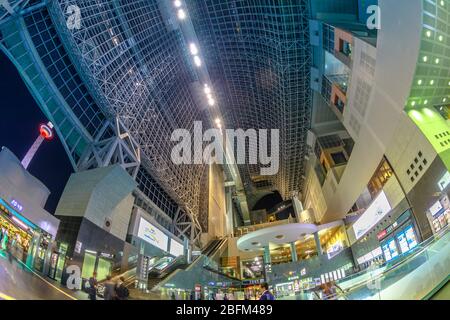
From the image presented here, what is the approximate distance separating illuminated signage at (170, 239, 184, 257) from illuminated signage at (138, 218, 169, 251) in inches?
59.2

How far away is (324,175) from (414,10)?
27.7 metres

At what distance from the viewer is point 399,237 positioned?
22.5 metres

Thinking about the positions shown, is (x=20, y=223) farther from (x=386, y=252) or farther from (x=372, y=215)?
(x=372, y=215)

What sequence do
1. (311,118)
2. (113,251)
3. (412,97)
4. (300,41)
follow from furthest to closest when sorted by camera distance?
(311,118) < (300,41) < (113,251) < (412,97)

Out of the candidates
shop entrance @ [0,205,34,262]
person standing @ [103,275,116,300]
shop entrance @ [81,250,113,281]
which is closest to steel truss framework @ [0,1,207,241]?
shop entrance @ [81,250,113,281]

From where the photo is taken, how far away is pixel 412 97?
742 inches

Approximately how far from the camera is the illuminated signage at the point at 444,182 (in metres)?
16.6

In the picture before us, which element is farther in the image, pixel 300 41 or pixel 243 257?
pixel 243 257

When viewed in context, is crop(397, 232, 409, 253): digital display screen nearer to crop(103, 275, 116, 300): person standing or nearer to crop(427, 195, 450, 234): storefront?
crop(427, 195, 450, 234): storefront

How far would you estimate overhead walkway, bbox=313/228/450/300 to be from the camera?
19.0 feet

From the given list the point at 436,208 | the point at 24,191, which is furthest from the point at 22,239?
the point at 436,208

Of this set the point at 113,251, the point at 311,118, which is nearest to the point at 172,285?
the point at 113,251
